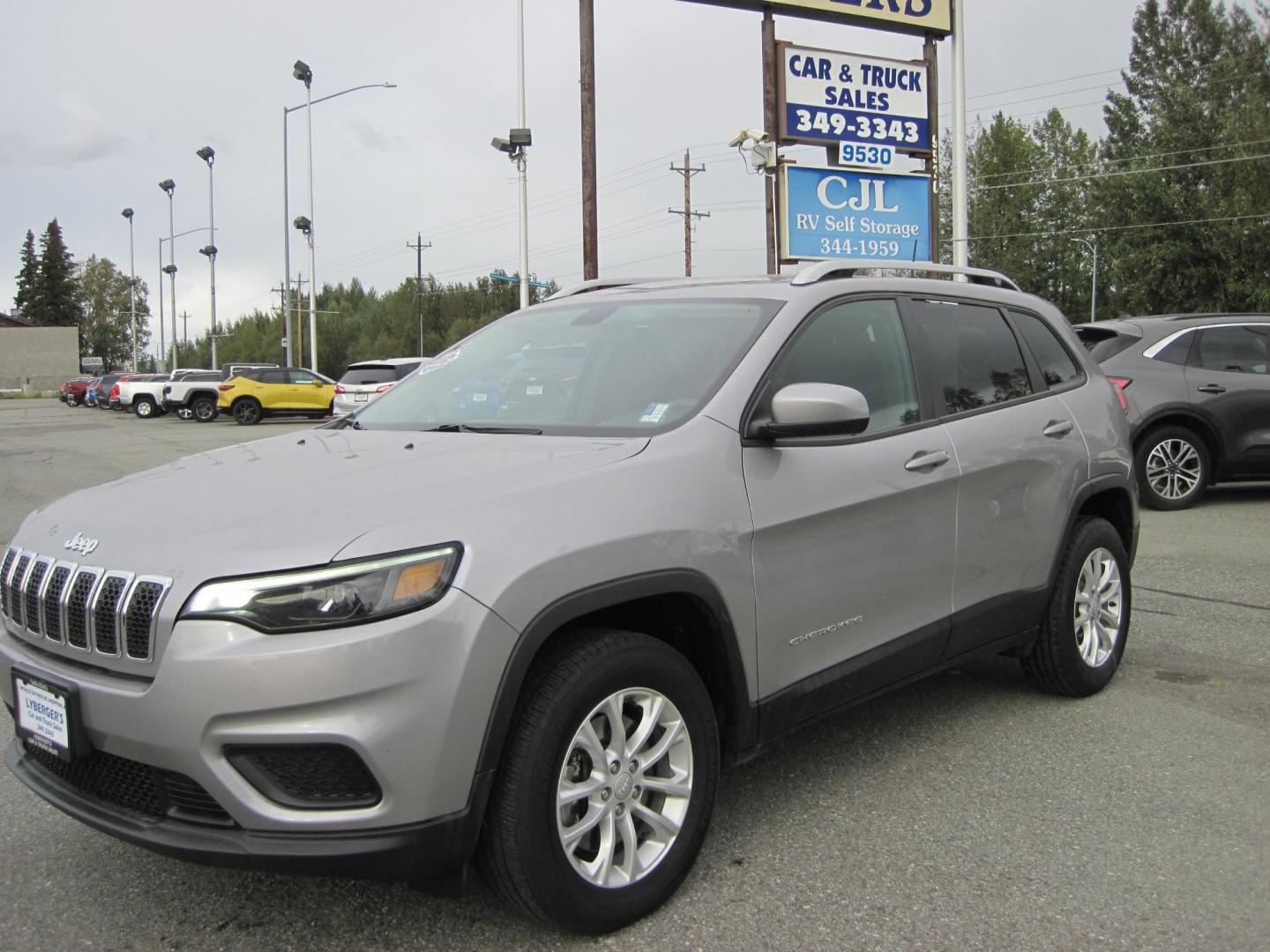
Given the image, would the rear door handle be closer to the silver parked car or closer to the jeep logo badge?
the jeep logo badge

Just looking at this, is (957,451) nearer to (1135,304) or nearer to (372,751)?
(372,751)

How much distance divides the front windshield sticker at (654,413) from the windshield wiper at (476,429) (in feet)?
1.04

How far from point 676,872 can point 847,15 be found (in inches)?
570

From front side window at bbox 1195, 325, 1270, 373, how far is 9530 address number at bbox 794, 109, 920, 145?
6608 mm

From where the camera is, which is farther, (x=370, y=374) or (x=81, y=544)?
(x=370, y=374)

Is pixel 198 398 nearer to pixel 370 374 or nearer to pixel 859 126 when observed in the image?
pixel 370 374

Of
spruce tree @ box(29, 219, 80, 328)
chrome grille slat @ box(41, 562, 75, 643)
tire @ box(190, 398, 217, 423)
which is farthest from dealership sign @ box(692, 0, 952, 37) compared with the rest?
spruce tree @ box(29, 219, 80, 328)

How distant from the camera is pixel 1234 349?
9633mm

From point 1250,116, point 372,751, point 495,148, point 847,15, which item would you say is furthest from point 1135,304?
point 372,751

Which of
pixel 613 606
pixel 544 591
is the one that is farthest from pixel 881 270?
pixel 544 591

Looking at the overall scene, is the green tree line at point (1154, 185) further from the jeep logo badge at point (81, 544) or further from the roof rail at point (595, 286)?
the jeep logo badge at point (81, 544)

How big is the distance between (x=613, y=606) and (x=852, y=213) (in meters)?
13.1

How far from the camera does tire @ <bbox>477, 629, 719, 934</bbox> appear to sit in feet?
8.31

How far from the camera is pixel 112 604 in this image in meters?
2.49
